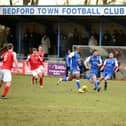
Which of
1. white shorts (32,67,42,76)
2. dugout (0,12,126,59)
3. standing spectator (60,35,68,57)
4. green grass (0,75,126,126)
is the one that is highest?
dugout (0,12,126,59)

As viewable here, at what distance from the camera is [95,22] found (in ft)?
141

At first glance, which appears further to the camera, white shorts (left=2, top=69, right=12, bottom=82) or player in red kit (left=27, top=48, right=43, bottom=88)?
player in red kit (left=27, top=48, right=43, bottom=88)

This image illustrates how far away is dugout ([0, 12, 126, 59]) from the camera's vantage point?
137 feet

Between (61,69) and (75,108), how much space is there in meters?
21.7

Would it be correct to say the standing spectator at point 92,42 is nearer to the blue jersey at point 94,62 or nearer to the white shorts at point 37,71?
the white shorts at point 37,71

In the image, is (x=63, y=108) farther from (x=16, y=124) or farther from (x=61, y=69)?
(x=61, y=69)

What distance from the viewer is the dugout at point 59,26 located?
41688mm

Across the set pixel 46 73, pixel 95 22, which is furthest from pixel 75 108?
pixel 95 22

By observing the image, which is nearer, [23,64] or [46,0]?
[23,64]

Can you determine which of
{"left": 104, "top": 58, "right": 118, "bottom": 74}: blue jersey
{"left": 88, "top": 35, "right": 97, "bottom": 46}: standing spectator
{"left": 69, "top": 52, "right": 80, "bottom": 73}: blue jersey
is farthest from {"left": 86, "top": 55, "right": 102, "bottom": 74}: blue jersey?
{"left": 88, "top": 35, "right": 97, "bottom": 46}: standing spectator

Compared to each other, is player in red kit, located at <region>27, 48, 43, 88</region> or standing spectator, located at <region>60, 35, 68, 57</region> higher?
standing spectator, located at <region>60, 35, 68, 57</region>

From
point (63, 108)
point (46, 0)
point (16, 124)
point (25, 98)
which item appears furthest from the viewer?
point (46, 0)

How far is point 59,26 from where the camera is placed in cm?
4247

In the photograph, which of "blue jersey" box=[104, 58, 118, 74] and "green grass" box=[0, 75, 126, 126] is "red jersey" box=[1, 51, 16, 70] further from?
"blue jersey" box=[104, 58, 118, 74]
